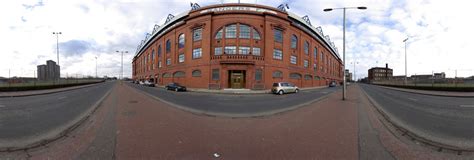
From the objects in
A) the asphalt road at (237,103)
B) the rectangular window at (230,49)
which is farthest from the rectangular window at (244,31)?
the asphalt road at (237,103)

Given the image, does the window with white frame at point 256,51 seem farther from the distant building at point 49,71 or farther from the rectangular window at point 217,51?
the distant building at point 49,71

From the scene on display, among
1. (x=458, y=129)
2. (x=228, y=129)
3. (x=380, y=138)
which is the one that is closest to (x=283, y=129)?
(x=228, y=129)

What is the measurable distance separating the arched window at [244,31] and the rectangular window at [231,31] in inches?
37.7

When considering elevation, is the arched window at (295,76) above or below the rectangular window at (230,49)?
below

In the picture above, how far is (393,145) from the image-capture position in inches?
196

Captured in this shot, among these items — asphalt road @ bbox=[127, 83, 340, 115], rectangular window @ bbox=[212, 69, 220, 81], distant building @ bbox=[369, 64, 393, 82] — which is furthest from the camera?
distant building @ bbox=[369, 64, 393, 82]

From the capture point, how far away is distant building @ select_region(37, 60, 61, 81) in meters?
39.2

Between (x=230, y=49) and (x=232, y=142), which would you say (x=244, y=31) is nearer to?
(x=230, y=49)

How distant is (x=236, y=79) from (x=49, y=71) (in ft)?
125

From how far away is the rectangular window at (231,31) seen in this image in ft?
111

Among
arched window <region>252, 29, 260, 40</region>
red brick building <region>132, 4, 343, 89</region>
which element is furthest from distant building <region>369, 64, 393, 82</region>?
arched window <region>252, 29, 260, 40</region>

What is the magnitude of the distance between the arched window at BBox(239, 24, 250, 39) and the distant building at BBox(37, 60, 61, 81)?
3460cm

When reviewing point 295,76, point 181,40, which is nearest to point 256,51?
point 295,76

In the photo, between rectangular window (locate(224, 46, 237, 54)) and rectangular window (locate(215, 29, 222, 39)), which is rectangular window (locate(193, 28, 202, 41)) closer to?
rectangular window (locate(215, 29, 222, 39))
